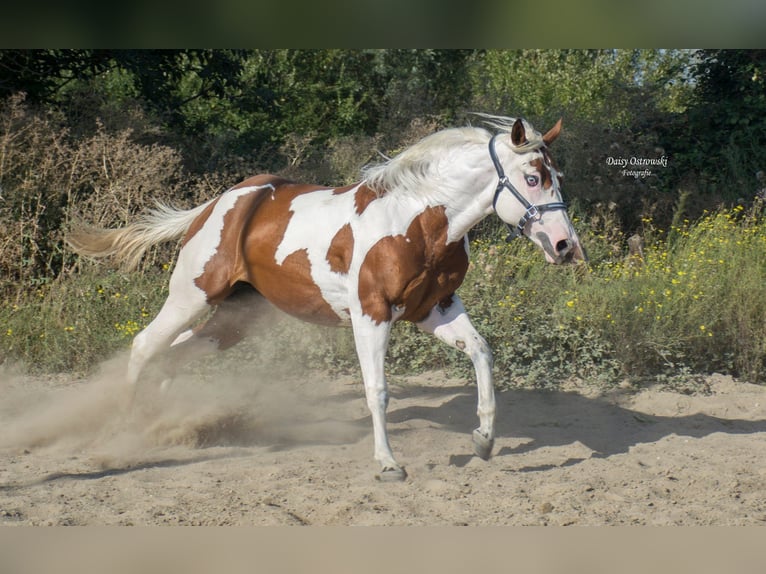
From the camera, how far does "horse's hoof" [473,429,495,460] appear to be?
4980 millimetres

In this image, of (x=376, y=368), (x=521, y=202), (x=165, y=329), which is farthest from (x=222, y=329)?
(x=521, y=202)

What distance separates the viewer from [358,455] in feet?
17.4

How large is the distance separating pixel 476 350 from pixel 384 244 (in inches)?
30.7

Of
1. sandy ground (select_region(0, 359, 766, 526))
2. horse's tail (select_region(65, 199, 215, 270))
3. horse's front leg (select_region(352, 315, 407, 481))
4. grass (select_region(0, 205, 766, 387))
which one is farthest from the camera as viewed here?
grass (select_region(0, 205, 766, 387))

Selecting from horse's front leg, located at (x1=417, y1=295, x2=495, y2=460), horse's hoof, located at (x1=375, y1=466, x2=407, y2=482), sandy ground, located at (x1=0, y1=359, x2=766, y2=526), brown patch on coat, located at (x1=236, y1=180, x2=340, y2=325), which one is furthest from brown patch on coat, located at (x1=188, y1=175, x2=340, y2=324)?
horse's hoof, located at (x1=375, y1=466, x2=407, y2=482)

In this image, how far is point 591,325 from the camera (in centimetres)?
709

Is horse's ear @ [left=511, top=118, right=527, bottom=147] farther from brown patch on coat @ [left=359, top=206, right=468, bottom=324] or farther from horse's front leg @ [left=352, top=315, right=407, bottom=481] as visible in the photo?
horse's front leg @ [left=352, top=315, right=407, bottom=481]

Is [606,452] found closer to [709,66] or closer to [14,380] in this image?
[14,380]

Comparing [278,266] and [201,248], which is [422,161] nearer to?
[278,266]

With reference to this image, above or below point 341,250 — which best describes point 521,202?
above

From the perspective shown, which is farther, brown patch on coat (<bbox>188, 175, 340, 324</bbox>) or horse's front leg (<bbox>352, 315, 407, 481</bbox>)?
brown patch on coat (<bbox>188, 175, 340, 324</bbox>)

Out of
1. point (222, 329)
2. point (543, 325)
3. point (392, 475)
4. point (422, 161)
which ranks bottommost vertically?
point (392, 475)

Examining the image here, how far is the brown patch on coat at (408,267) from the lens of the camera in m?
4.80

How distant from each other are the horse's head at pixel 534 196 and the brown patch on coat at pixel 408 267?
36 cm
